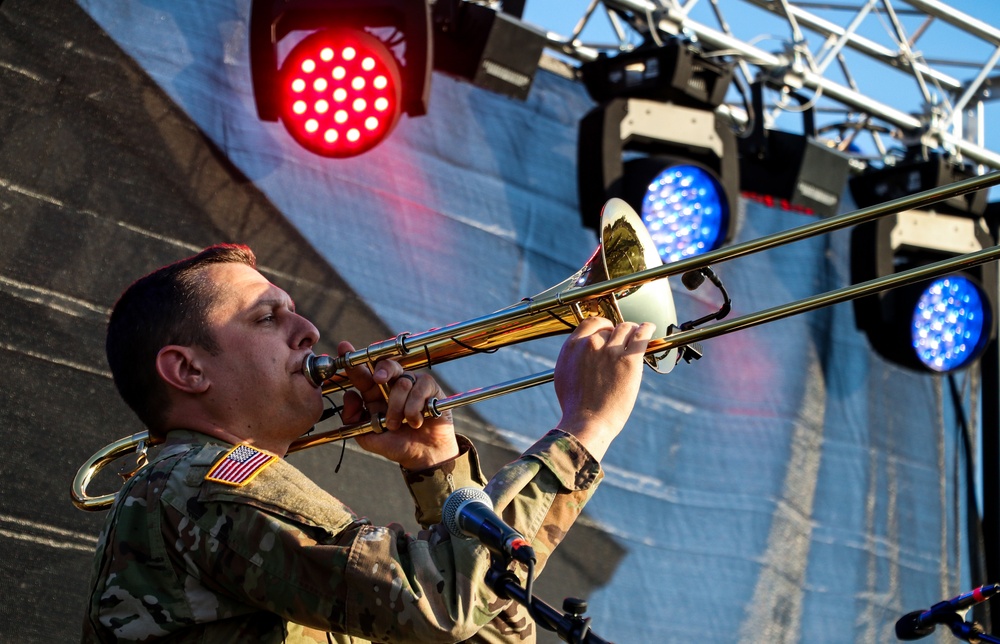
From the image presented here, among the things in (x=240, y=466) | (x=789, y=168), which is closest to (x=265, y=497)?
(x=240, y=466)

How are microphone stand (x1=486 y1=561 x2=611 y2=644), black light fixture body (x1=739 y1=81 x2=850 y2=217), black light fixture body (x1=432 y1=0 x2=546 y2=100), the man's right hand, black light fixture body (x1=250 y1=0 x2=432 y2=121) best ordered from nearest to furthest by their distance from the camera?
microphone stand (x1=486 y1=561 x2=611 y2=644) → the man's right hand → black light fixture body (x1=250 y1=0 x2=432 y2=121) → black light fixture body (x1=432 y1=0 x2=546 y2=100) → black light fixture body (x1=739 y1=81 x2=850 y2=217)

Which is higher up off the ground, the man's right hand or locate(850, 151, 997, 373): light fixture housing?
the man's right hand

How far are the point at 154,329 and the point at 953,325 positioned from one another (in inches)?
190

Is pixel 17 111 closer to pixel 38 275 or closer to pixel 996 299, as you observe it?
pixel 38 275

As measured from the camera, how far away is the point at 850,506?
6.04m

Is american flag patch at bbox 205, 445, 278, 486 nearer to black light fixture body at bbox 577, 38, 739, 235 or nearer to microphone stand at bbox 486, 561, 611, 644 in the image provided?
microphone stand at bbox 486, 561, 611, 644

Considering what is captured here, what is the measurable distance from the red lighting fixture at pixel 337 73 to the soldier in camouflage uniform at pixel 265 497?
1895 millimetres

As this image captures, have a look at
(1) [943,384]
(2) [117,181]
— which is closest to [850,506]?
(1) [943,384]

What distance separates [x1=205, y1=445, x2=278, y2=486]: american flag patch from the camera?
224 centimetres

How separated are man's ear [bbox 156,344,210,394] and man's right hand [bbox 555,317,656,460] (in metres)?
0.85

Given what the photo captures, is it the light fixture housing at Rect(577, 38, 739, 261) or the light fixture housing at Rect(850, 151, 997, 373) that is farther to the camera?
the light fixture housing at Rect(850, 151, 997, 373)

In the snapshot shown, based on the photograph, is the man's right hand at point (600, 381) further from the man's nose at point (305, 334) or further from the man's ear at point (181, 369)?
the man's ear at point (181, 369)

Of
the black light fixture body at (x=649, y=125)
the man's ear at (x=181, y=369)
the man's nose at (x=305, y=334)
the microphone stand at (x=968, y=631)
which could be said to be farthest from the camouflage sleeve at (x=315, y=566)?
the black light fixture body at (x=649, y=125)

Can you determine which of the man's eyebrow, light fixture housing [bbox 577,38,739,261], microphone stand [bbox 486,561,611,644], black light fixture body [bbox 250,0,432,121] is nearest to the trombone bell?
the man's eyebrow
